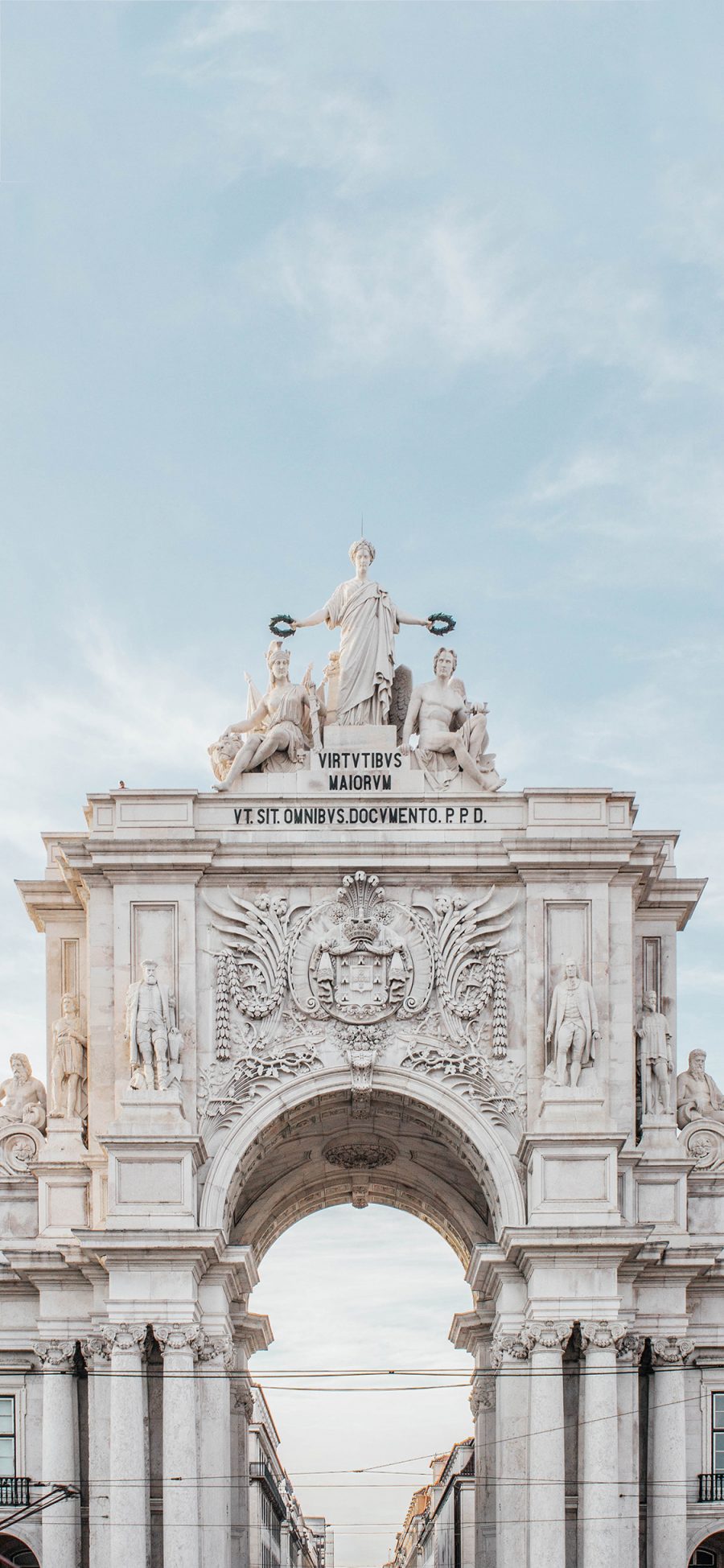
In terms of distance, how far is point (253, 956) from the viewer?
43.1 m

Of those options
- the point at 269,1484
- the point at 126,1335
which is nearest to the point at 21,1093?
the point at 126,1335

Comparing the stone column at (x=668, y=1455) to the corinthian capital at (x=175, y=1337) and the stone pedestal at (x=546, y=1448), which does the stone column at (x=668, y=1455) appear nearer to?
the stone pedestal at (x=546, y=1448)

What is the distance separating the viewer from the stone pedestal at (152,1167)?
41.4m

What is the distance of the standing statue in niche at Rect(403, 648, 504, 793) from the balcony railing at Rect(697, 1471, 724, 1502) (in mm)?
11443

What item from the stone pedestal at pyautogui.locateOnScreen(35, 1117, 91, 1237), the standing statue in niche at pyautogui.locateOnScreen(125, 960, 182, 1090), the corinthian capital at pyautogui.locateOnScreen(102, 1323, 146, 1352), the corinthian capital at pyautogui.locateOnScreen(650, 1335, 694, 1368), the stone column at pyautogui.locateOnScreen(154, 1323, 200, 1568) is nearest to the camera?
the stone column at pyautogui.locateOnScreen(154, 1323, 200, 1568)

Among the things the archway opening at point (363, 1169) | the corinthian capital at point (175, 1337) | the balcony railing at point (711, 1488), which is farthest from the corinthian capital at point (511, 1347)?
the corinthian capital at point (175, 1337)

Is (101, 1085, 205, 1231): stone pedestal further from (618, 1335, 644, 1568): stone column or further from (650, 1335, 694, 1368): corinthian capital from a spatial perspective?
(650, 1335, 694, 1368): corinthian capital

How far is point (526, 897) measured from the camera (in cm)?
4306

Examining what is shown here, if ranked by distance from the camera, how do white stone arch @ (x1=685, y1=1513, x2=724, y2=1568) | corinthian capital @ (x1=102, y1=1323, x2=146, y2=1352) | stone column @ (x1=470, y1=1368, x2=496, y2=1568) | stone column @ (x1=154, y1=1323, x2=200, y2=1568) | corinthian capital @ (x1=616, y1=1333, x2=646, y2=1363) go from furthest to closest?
1. stone column @ (x1=470, y1=1368, x2=496, y2=1568)
2. white stone arch @ (x1=685, y1=1513, x2=724, y2=1568)
3. corinthian capital @ (x1=616, y1=1333, x2=646, y2=1363)
4. corinthian capital @ (x1=102, y1=1323, x2=146, y2=1352)
5. stone column @ (x1=154, y1=1323, x2=200, y2=1568)

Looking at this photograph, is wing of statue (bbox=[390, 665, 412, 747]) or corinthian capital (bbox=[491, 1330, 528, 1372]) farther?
wing of statue (bbox=[390, 665, 412, 747])

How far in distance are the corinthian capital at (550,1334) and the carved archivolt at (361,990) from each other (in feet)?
11.1

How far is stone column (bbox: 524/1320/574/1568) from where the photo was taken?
4006 centimetres

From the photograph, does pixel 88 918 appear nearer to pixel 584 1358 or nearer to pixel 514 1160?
pixel 514 1160

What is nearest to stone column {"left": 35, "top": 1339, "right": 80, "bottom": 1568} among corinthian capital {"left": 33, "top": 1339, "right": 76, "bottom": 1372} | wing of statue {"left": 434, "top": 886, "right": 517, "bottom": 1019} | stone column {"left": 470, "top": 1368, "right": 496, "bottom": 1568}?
corinthian capital {"left": 33, "top": 1339, "right": 76, "bottom": 1372}
